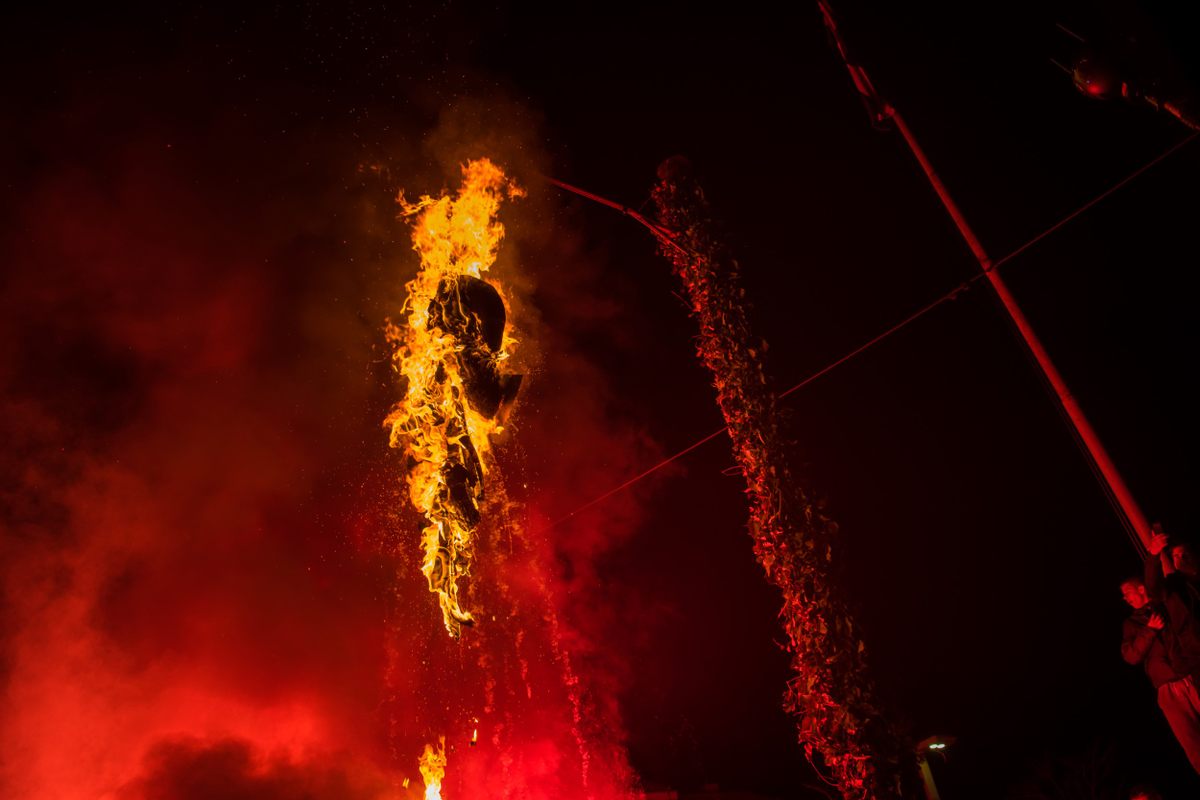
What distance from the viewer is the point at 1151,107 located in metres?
4.73

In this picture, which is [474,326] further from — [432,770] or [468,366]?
[432,770]

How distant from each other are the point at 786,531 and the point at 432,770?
1181cm

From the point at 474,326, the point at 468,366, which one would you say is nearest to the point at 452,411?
the point at 468,366

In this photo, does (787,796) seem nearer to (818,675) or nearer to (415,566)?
(415,566)

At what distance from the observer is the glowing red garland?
430 centimetres

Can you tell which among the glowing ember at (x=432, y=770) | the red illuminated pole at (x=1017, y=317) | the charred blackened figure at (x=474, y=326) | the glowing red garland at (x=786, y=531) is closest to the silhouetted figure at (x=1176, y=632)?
the red illuminated pole at (x=1017, y=317)

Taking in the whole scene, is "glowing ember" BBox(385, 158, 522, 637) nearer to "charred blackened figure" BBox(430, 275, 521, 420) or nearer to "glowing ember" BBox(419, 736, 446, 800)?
"charred blackened figure" BBox(430, 275, 521, 420)

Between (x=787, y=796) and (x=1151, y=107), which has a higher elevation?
(x=1151, y=107)

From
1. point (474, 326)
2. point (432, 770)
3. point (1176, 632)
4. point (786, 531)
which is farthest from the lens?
point (432, 770)

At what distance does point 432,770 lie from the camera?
13672 mm

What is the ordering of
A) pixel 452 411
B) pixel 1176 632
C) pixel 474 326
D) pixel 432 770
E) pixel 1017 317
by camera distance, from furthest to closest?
1. pixel 432 770
2. pixel 452 411
3. pixel 474 326
4. pixel 1017 317
5. pixel 1176 632

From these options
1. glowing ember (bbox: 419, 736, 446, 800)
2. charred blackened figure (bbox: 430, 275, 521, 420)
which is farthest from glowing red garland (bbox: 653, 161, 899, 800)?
glowing ember (bbox: 419, 736, 446, 800)

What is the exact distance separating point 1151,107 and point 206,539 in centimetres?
1423

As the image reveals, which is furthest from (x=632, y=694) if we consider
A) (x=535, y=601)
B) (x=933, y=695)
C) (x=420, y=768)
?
(x=933, y=695)
